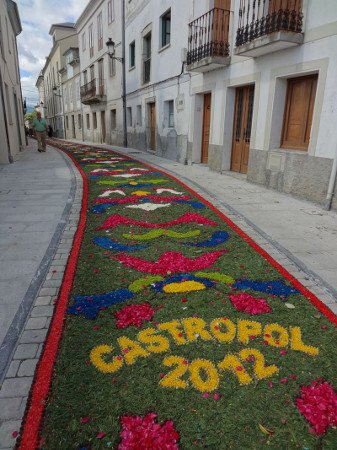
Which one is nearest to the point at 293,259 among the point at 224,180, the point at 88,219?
the point at 88,219

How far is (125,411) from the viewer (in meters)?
2.00

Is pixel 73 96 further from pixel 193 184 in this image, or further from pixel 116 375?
pixel 116 375

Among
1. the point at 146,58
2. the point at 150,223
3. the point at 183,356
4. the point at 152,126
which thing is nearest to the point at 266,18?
the point at 150,223

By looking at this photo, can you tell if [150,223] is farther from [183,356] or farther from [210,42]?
[210,42]

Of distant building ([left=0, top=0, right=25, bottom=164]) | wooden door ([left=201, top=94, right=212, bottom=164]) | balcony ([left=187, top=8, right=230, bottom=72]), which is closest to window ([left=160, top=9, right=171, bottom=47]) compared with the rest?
balcony ([left=187, top=8, right=230, bottom=72])

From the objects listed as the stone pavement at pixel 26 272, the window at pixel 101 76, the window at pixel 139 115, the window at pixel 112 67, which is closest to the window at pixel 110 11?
the window at pixel 112 67

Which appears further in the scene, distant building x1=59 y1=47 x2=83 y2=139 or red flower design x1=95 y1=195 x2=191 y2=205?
distant building x1=59 y1=47 x2=83 y2=139

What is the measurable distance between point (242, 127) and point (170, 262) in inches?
274

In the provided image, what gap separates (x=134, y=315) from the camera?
293 cm

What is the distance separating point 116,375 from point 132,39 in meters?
20.0

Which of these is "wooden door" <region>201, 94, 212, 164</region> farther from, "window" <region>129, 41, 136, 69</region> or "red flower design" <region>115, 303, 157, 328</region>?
"red flower design" <region>115, 303, 157, 328</region>

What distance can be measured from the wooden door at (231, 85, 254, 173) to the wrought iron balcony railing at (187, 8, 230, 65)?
132cm

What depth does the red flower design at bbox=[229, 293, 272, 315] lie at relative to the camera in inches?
120

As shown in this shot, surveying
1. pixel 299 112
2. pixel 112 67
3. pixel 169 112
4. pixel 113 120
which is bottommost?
pixel 113 120
